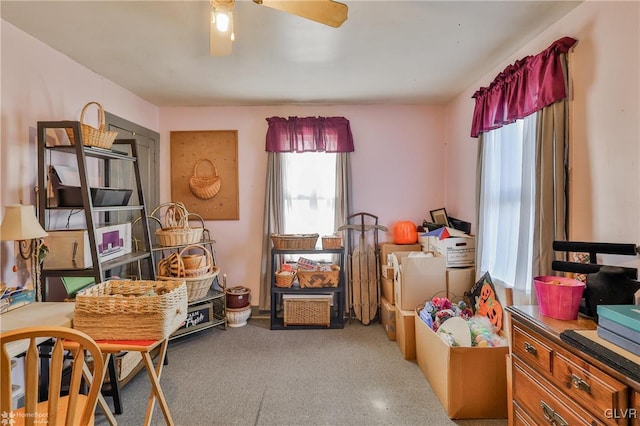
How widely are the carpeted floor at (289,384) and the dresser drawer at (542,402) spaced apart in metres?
0.57

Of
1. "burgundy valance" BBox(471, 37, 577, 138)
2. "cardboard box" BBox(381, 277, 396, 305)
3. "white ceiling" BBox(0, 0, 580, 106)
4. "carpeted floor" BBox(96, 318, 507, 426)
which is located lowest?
"carpeted floor" BBox(96, 318, 507, 426)

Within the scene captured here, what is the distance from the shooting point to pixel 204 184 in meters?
3.51

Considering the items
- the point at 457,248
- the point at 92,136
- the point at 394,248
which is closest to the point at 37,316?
the point at 92,136

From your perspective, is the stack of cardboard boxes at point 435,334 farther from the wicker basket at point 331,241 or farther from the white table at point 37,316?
the white table at point 37,316

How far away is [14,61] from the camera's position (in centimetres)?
193

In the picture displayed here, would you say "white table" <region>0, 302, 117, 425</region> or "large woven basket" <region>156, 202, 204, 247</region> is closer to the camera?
"white table" <region>0, 302, 117, 425</region>

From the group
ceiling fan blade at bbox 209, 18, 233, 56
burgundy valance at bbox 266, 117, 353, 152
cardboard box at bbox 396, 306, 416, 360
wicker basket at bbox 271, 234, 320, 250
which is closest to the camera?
ceiling fan blade at bbox 209, 18, 233, 56

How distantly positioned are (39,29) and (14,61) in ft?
0.82

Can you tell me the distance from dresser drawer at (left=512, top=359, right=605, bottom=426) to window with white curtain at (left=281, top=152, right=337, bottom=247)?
2.31 metres

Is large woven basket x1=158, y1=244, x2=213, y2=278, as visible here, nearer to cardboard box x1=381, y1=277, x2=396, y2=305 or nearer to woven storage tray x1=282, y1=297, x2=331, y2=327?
woven storage tray x1=282, y1=297, x2=331, y2=327

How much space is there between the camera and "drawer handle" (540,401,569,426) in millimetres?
1171

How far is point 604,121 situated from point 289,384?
2450mm

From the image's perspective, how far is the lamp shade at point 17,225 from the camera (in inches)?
62.9

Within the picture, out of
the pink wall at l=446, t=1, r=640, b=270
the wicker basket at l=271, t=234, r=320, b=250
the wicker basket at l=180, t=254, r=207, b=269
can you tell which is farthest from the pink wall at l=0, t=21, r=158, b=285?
the pink wall at l=446, t=1, r=640, b=270
